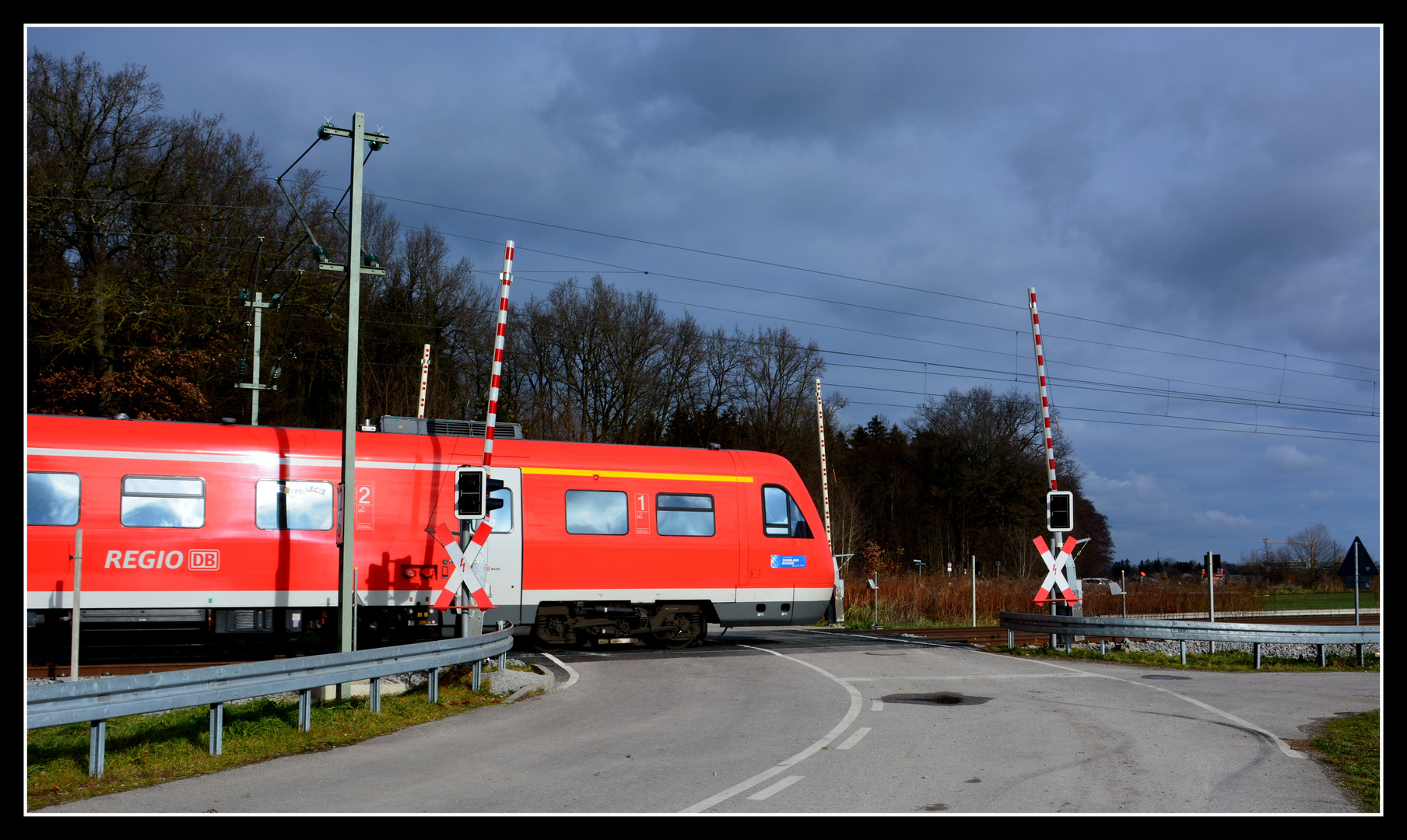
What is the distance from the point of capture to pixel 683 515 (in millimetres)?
17672

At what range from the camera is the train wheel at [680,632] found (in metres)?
17.8

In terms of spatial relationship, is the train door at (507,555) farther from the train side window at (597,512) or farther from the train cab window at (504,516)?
the train side window at (597,512)

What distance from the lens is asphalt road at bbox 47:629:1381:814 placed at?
6.94m

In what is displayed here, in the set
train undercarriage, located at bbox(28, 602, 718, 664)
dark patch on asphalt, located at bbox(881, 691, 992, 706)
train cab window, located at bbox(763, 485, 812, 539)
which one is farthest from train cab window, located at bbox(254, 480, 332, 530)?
dark patch on asphalt, located at bbox(881, 691, 992, 706)

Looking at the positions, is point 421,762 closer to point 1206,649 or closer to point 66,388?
point 1206,649

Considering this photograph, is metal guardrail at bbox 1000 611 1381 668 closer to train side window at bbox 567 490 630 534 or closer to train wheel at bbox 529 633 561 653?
train side window at bbox 567 490 630 534

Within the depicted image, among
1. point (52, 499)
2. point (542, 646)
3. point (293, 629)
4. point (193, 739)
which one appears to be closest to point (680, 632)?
point (542, 646)

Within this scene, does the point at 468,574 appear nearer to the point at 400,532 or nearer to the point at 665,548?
the point at 400,532

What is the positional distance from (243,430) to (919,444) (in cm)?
5533

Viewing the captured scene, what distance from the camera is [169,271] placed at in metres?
30.3

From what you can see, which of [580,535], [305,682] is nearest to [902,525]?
[580,535]

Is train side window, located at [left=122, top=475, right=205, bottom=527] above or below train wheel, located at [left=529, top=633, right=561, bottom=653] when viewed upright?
above

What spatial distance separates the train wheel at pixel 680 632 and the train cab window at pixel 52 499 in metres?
8.57

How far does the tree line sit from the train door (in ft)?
14.9
